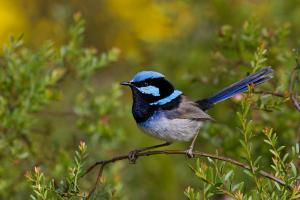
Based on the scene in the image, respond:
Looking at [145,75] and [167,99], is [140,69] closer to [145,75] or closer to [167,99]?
[167,99]

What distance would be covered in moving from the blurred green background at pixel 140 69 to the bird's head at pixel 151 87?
537mm

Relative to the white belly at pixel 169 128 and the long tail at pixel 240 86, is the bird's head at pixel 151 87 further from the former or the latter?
the long tail at pixel 240 86

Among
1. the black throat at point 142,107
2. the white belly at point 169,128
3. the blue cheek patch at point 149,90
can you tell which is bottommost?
the white belly at point 169,128

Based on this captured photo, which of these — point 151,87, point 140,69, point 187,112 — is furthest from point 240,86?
point 140,69

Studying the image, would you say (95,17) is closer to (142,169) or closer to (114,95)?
(142,169)

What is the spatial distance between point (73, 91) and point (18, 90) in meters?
2.22

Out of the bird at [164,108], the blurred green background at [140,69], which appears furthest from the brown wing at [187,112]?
the blurred green background at [140,69]

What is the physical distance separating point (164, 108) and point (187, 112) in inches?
6.2

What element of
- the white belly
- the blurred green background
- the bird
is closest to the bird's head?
the bird

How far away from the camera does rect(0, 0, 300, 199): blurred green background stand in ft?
14.1

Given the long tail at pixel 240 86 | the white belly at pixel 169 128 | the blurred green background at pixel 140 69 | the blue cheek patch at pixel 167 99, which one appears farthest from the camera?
the blurred green background at pixel 140 69

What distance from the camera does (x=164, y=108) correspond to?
12.3 ft

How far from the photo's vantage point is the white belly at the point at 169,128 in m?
3.59

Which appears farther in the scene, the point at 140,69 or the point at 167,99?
the point at 140,69
